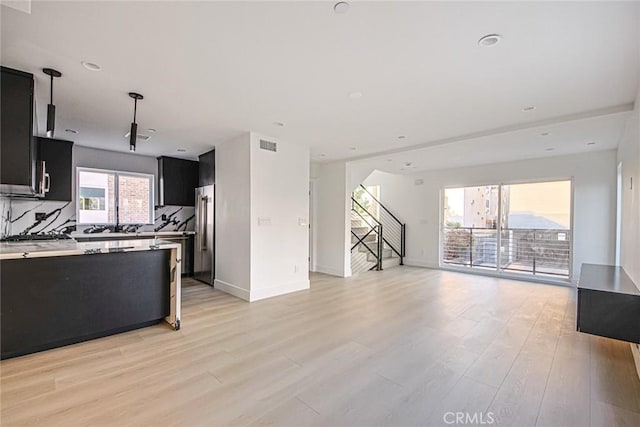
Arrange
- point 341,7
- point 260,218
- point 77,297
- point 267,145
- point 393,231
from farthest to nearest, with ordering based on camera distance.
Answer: point 393,231 < point 267,145 < point 260,218 < point 77,297 < point 341,7

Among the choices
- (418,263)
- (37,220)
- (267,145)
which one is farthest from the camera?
(418,263)

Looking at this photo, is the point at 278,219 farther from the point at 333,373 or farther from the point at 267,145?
the point at 333,373

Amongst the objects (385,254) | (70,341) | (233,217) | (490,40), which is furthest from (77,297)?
(385,254)

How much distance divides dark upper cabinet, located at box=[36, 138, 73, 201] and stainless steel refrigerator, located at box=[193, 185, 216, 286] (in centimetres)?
216

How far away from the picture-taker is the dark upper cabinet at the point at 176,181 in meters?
6.23

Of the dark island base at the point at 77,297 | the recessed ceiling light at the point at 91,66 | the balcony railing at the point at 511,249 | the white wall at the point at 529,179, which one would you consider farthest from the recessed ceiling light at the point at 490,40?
the balcony railing at the point at 511,249

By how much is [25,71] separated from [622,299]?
5958 mm

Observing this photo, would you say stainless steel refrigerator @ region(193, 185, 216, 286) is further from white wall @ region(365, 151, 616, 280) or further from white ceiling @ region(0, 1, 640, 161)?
white wall @ region(365, 151, 616, 280)

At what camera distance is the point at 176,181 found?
6.37m

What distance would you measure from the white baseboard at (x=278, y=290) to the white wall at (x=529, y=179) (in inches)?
160

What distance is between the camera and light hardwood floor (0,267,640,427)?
77.7 inches

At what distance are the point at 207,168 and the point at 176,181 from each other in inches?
41.5

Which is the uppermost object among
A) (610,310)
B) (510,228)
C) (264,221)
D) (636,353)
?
(264,221)

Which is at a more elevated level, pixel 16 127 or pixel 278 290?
pixel 16 127
